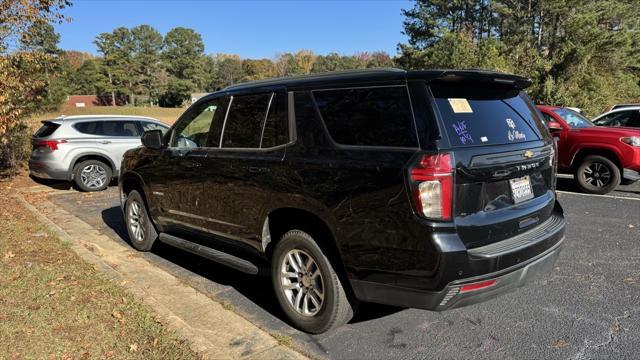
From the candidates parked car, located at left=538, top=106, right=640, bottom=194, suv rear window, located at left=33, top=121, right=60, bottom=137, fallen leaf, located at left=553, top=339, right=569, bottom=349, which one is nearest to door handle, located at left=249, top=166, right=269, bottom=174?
fallen leaf, located at left=553, top=339, right=569, bottom=349

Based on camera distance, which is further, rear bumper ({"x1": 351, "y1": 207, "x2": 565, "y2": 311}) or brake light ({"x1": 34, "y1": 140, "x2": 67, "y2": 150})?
brake light ({"x1": 34, "y1": 140, "x2": 67, "y2": 150})

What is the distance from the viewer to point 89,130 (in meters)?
10.7

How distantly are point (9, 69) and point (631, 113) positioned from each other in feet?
41.0

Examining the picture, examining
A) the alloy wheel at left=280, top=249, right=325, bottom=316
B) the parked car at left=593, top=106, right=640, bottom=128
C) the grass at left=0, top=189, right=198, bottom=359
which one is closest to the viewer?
the grass at left=0, top=189, right=198, bottom=359

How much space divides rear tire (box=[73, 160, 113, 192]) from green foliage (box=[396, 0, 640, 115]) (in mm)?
19888

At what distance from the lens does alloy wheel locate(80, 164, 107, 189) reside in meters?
10.6

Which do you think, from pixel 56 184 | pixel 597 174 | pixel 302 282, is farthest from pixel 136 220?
pixel 597 174

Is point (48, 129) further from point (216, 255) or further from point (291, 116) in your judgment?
point (291, 116)

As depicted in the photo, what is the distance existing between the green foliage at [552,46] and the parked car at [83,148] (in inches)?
765

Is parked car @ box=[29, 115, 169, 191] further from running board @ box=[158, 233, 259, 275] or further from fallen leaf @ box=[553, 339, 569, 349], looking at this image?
fallen leaf @ box=[553, 339, 569, 349]

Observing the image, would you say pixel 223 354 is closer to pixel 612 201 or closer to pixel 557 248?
pixel 557 248

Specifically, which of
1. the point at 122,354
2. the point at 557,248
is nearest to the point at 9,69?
the point at 122,354

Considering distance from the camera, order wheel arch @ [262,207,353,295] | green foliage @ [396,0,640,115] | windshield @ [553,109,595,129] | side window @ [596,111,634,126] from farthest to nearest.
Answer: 1. green foliage @ [396,0,640,115]
2. side window @ [596,111,634,126]
3. windshield @ [553,109,595,129]
4. wheel arch @ [262,207,353,295]

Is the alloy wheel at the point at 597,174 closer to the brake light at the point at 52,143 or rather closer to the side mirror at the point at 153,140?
the side mirror at the point at 153,140
